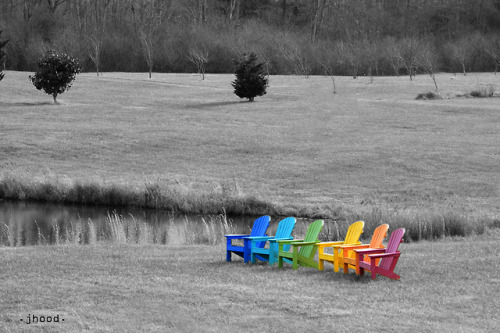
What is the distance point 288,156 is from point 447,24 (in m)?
84.6

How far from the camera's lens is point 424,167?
30.2 meters

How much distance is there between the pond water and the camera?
17.9 m

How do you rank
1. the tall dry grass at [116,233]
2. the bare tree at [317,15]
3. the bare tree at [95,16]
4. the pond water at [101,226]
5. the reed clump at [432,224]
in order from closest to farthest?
the reed clump at [432,224] → the tall dry grass at [116,233] → the pond water at [101,226] → the bare tree at [95,16] → the bare tree at [317,15]

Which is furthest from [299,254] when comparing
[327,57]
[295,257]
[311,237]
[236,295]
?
[327,57]

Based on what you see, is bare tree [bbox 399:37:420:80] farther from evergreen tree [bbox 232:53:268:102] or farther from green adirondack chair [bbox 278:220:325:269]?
green adirondack chair [bbox 278:220:325:269]

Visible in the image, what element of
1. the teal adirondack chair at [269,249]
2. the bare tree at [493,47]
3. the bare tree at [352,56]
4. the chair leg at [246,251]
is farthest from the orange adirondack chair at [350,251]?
the bare tree at [493,47]

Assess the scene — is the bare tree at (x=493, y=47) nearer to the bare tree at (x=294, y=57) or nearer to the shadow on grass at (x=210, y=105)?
the bare tree at (x=294, y=57)

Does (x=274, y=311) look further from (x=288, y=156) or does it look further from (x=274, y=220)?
(x=288, y=156)

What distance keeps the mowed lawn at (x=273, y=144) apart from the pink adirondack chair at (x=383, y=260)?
42.3 feet

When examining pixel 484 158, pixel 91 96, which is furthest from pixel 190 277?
pixel 91 96

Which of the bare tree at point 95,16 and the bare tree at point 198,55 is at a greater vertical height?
the bare tree at point 95,16

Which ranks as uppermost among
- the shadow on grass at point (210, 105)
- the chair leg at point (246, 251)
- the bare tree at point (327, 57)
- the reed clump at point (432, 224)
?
the bare tree at point (327, 57)

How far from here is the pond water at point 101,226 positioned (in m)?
17.9

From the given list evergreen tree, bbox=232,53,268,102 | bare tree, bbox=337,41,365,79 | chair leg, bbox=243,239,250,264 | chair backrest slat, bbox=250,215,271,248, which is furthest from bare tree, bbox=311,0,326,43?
chair leg, bbox=243,239,250,264
